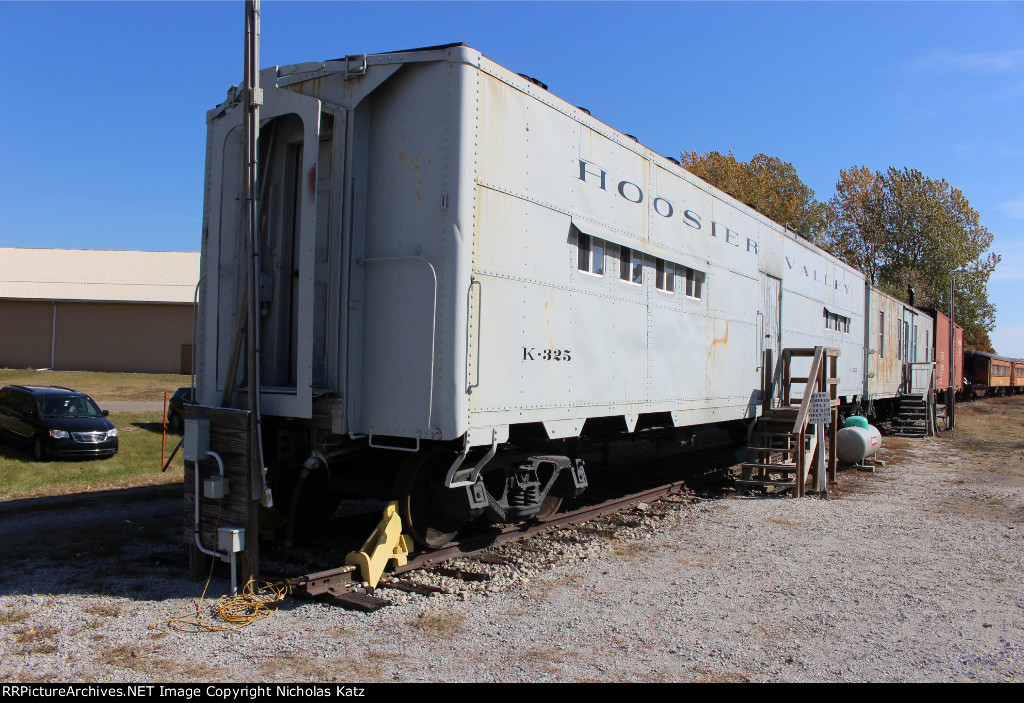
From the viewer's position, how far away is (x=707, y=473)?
1230cm

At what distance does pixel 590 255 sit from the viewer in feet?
22.7

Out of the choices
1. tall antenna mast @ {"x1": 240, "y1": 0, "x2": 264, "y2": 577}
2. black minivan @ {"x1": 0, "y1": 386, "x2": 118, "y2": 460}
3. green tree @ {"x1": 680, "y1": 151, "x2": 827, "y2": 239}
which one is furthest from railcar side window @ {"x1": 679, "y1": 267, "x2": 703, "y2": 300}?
green tree @ {"x1": 680, "y1": 151, "x2": 827, "y2": 239}

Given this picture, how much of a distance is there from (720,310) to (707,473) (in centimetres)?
386

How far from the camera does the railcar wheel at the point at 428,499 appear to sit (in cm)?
595

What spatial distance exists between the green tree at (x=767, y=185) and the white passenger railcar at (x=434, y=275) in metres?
29.2

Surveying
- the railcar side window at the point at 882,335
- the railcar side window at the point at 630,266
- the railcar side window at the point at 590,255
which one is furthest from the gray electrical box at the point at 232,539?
the railcar side window at the point at 882,335

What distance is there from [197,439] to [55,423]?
10023 millimetres

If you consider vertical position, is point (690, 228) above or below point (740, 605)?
above

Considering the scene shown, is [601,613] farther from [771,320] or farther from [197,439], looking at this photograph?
[771,320]

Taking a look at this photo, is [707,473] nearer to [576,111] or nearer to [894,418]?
[576,111]

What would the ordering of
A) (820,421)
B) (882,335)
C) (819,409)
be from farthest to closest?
(882,335) < (819,409) < (820,421)

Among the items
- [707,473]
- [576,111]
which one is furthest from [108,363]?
[576,111]

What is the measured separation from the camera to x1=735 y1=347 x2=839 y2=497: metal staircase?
1038 centimetres

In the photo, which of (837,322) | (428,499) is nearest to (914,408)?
(837,322)
